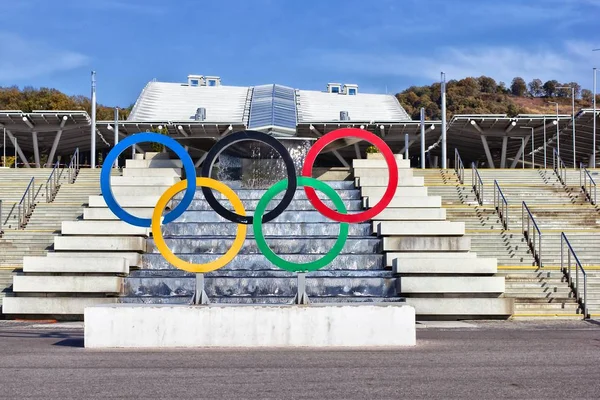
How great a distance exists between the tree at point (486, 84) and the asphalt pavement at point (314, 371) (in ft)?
417

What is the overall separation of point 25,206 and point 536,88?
13501 centimetres

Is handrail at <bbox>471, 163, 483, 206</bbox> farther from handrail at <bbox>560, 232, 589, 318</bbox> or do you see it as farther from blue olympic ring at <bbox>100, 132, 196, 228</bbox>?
blue olympic ring at <bbox>100, 132, 196, 228</bbox>

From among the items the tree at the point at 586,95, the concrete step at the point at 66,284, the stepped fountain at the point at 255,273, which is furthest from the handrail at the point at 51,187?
the tree at the point at 586,95

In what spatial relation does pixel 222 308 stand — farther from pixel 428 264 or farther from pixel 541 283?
pixel 541 283

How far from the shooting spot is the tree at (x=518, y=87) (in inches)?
5861

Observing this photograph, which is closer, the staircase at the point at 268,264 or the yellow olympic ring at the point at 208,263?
the yellow olympic ring at the point at 208,263

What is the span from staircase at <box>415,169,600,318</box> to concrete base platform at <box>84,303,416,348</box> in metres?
7.30

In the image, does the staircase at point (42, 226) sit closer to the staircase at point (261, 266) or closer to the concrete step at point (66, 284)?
the concrete step at point (66, 284)

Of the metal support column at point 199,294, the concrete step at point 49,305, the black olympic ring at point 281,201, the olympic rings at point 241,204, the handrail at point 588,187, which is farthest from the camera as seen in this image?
the handrail at point 588,187

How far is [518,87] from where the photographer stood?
150m

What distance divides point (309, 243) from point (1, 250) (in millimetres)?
8777

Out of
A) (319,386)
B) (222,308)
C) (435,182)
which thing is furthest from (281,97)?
(319,386)

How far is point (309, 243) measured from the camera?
20406mm

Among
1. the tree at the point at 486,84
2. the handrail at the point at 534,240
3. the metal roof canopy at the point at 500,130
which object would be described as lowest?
the handrail at the point at 534,240
